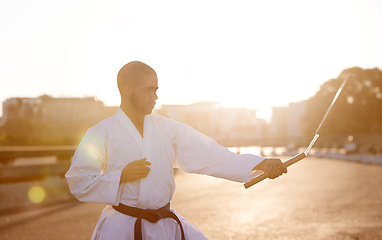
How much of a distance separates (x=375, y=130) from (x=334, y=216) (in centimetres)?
6599

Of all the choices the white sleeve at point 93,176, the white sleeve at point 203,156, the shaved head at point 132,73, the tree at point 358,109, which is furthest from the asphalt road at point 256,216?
the tree at point 358,109

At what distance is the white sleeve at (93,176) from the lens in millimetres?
3176

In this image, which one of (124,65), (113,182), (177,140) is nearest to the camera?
(113,182)

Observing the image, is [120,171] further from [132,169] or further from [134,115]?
[134,115]

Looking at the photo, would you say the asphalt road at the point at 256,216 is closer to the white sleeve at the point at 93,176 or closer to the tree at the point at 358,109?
the white sleeve at the point at 93,176

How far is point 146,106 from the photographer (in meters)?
3.36

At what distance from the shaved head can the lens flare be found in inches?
345

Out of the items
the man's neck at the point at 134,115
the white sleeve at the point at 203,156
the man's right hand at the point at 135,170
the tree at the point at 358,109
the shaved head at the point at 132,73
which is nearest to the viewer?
the man's right hand at the point at 135,170

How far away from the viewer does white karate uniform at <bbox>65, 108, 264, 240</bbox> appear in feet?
10.6

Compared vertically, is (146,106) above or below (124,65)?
below

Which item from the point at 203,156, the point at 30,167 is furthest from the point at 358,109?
the point at 203,156

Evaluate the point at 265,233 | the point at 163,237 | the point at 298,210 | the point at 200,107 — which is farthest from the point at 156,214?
the point at 200,107

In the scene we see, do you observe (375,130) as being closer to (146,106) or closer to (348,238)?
(348,238)

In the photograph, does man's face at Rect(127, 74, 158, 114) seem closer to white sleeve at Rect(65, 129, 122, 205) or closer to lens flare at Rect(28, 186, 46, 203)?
white sleeve at Rect(65, 129, 122, 205)
